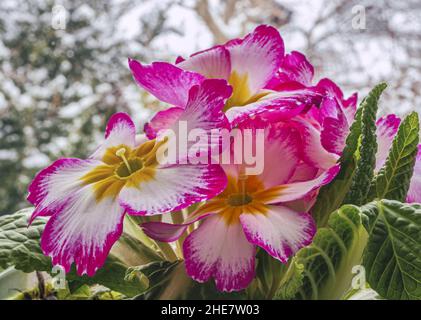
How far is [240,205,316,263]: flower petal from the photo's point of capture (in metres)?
0.21

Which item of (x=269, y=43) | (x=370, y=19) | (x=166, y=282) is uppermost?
(x=370, y=19)

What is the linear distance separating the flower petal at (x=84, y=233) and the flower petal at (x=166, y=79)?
0.06 metres

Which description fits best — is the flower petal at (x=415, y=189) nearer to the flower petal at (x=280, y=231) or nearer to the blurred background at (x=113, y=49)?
the flower petal at (x=280, y=231)

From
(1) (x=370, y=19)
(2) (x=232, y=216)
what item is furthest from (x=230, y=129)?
(1) (x=370, y=19)

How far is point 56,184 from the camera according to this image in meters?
0.24

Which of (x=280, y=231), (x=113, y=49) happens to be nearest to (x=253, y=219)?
(x=280, y=231)

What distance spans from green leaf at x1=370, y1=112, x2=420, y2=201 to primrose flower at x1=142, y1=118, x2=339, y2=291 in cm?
3

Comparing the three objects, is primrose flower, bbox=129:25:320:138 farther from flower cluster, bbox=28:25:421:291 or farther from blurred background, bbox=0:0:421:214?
blurred background, bbox=0:0:421:214

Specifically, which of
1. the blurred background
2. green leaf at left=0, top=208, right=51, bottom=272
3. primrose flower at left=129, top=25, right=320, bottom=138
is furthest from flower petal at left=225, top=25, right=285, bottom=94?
the blurred background

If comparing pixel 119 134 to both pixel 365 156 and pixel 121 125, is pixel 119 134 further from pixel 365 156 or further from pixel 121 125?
pixel 365 156

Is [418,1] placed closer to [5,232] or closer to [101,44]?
[101,44]

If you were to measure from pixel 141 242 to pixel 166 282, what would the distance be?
0.15 feet

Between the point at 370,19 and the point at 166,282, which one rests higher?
the point at 370,19

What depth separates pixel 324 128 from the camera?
24 centimetres
